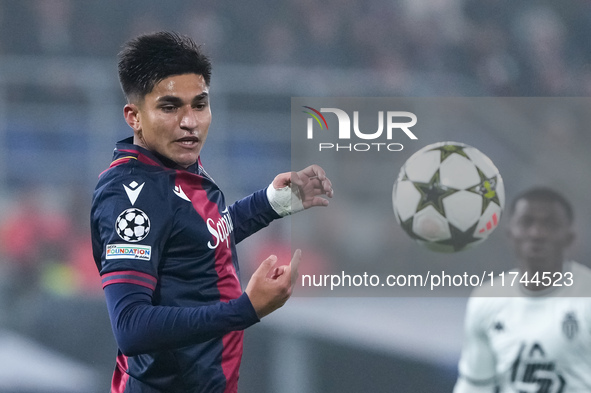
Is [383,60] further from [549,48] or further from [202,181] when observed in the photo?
[202,181]

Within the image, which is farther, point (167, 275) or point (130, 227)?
point (167, 275)

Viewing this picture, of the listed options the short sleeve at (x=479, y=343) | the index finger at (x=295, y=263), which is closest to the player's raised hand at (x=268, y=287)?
the index finger at (x=295, y=263)

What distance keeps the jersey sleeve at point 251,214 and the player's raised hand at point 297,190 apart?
29 millimetres

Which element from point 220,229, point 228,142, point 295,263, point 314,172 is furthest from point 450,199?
point 228,142

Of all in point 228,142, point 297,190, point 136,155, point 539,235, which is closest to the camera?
point 136,155

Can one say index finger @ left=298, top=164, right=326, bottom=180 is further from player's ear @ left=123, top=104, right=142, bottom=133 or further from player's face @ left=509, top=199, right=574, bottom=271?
player's face @ left=509, top=199, right=574, bottom=271

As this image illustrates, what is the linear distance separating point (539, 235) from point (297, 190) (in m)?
1.05

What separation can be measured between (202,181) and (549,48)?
411cm

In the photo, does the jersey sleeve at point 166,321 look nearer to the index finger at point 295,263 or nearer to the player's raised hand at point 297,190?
the index finger at point 295,263

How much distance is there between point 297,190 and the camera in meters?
2.17

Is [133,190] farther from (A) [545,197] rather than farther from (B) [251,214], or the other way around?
(A) [545,197]

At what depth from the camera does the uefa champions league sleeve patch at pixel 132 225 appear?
61.7 inches

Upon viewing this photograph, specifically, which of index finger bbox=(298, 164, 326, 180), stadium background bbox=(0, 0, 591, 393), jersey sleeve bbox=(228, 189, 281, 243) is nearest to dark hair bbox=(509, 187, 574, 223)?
stadium background bbox=(0, 0, 591, 393)

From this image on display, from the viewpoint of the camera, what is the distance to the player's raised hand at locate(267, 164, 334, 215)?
2.16 meters
